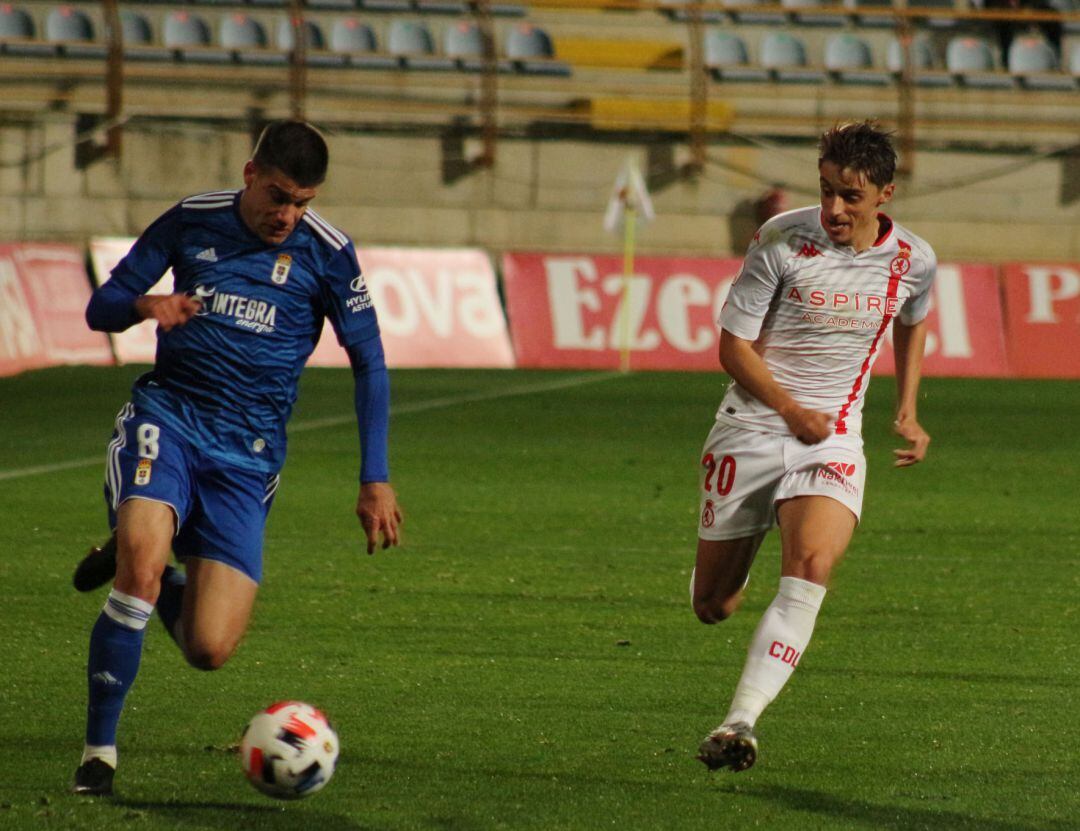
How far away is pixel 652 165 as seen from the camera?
25.9 metres

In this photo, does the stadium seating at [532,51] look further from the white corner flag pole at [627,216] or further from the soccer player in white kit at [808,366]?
the soccer player in white kit at [808,366]

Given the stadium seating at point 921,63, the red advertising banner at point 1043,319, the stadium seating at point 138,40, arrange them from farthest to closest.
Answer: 1. the stadium seating at point 921,63
2. the stadium seating at point 138,40
3. the red advertising banner at point 1043,319

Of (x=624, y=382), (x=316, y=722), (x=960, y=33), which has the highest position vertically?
(x=960, y=33)

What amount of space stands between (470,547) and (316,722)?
5.08 m

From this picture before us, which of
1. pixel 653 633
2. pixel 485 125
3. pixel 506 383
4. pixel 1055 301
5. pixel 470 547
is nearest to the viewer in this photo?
pixel 653 633

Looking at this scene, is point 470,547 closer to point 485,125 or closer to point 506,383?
point 506,383

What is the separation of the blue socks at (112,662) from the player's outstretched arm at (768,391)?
1.95 m

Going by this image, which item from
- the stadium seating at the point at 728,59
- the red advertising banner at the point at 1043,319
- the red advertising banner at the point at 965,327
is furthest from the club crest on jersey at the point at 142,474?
the stadium seating at the point at 728,59

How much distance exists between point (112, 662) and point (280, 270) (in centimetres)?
124

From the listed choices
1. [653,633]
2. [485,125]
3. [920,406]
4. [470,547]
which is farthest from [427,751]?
[485,125]

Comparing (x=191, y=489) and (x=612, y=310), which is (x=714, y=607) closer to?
(x=191, y=489)

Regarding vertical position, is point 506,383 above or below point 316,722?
below

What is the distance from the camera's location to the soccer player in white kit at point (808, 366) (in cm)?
578

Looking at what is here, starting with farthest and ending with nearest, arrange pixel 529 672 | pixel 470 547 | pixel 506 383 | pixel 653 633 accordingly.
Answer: pixel 506 383 → pixel 470 547 → pixel 653 633 → pixel 529 672
